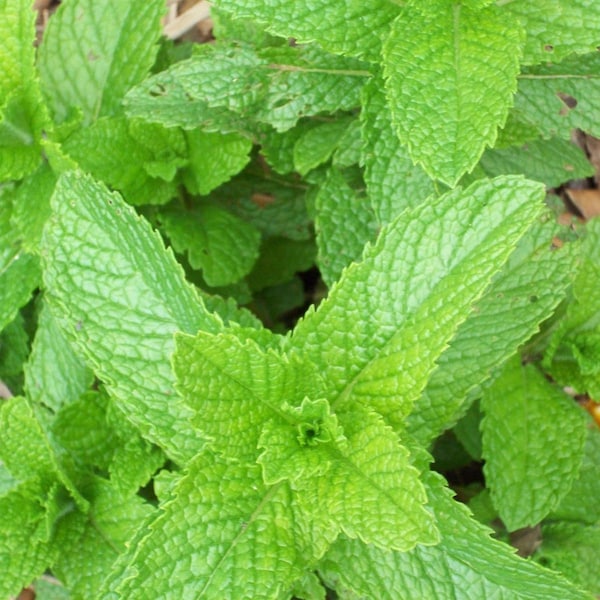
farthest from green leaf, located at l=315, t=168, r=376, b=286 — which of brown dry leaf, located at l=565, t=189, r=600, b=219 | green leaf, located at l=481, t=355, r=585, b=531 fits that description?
brown dry leaf, located at l=565, t=189, r=600, b=219

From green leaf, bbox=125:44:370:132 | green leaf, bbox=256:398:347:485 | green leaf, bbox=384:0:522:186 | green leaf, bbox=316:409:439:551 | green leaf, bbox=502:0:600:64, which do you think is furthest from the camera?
green leaf, bbox=125:44:370:132

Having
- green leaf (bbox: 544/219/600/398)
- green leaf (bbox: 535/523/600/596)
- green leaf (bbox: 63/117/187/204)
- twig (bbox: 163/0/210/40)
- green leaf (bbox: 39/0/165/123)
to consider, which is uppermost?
green leaf (bbox: 39/0/165/123)

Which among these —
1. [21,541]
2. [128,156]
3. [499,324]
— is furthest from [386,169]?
[21,541]

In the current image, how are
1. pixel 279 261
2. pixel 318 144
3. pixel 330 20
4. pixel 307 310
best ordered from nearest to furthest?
1. pixel 330 20
2. pixel 307 310
3. pixel 318 144
4. pixel 279 261

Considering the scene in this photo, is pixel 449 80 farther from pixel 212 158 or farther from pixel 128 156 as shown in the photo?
pixel 128 156

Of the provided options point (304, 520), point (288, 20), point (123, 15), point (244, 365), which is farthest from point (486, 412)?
point (123, 15)

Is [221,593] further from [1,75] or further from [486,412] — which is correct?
[1,75]

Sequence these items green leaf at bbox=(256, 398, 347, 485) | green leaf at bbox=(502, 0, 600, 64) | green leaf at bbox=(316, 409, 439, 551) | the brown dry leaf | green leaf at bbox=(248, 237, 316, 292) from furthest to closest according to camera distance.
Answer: the brown dry leaf, green leaf at bbox=(248, 237, 316, 292), green leaf at bbox=(502, 0, 600, 64), green leaf at bbox=(256, 398, 347, 485), green leaf at bbox=(316, 409, 439, 551)

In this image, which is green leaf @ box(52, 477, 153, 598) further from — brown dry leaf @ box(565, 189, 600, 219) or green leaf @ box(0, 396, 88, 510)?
brown dry leaf @ box(565, 189, 600, 219)
